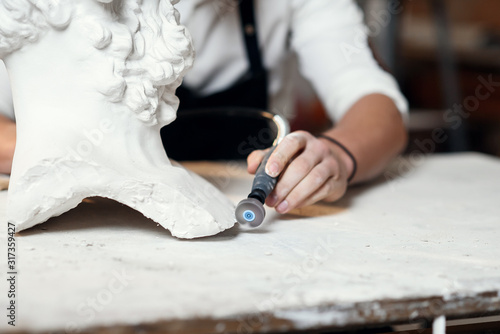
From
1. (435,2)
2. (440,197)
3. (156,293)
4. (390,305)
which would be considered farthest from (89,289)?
(435,2)

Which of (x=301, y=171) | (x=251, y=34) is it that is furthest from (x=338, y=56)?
(x=301, y=171)

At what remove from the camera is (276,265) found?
640 mm

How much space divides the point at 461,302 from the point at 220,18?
92 cm

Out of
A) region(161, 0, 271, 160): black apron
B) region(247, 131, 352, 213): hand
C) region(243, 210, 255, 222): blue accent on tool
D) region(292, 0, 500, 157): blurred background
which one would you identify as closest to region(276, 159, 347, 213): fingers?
region(247, 131, 352, 213): hand

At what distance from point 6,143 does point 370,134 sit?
A: 65 centimetres

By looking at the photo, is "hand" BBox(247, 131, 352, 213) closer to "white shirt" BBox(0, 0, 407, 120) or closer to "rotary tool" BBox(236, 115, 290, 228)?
"rotary tool" BBox(236, 115, 290, 228)

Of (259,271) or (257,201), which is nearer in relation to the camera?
(259,271)

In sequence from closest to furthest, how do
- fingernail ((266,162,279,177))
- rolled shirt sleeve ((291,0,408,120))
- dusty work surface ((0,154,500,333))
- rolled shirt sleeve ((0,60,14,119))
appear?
dusty work surface ((0,154,500,333)), fingernail ((266,162,279,177)), rolled shirt sleeve ((0,60,14,119)), rolled shirt sleeve ((291,0,408,120))

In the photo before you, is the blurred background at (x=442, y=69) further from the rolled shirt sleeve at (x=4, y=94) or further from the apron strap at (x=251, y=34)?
the rolled shirt sleeve at (x=4, y=94)

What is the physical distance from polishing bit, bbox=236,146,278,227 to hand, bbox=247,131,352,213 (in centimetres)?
1

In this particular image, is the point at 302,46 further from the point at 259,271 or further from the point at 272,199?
the point at 259,271

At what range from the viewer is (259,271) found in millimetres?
617

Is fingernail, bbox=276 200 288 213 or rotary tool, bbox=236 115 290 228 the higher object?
rotary tool, bbox=236 115 290 228

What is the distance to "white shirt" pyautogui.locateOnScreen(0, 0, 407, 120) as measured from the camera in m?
1.23
